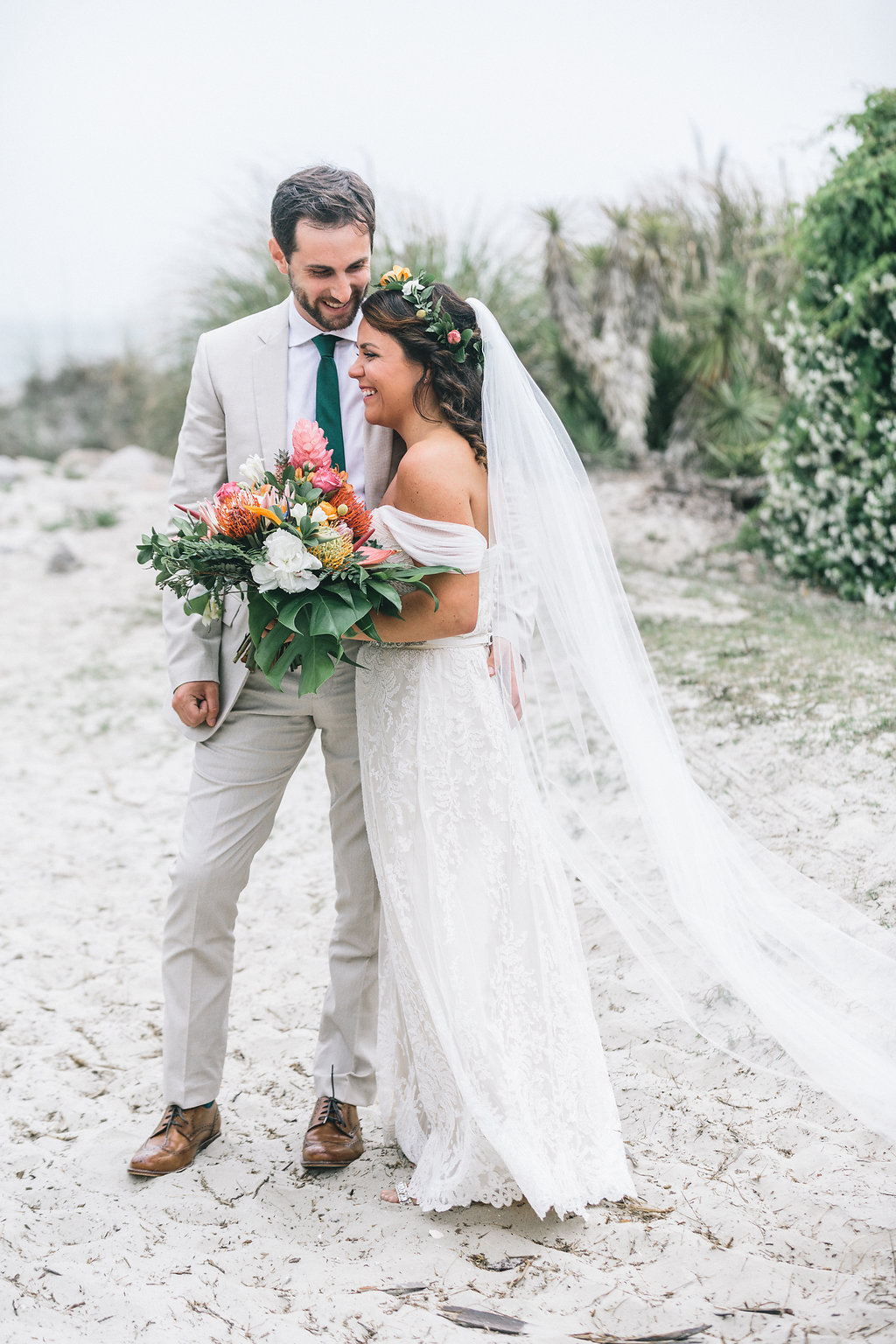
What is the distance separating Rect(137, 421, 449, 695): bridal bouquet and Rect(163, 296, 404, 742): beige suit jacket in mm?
331

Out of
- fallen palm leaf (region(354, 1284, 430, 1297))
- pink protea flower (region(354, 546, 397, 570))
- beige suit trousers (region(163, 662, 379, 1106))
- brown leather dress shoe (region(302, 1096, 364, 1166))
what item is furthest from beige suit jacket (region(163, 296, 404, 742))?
fallen palm leaf (region(354, 1284, 430, 1297))

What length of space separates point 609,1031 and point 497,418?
1998 millimetres

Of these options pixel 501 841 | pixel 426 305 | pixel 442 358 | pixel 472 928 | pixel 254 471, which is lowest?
pixel 472 928

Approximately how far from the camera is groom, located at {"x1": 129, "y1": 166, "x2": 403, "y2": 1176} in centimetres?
280

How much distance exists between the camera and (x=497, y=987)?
2.62m

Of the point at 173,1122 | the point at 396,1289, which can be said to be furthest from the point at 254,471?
the point at 396,1289

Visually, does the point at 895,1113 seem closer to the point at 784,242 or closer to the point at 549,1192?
the point at 549,1192

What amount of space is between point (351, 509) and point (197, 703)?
76 centimetres

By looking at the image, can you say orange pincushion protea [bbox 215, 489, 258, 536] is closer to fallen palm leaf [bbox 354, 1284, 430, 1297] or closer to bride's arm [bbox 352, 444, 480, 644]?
bride's arm [bbox 352, 444, 480, 644]

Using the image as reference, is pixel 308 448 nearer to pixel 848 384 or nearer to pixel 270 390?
pixel 270 390

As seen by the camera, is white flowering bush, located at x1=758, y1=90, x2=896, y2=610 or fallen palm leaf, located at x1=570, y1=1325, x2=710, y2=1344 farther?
white flowering bush, located at x1=758, y1=90, x2=896, y2=610

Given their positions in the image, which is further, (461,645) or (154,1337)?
(461,645)

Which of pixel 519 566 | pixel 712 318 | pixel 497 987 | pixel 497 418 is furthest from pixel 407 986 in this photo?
pixel 712 318

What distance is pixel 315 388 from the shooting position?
293 cm
